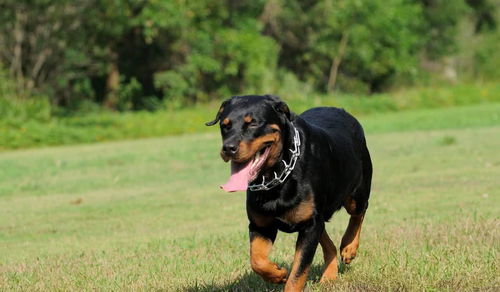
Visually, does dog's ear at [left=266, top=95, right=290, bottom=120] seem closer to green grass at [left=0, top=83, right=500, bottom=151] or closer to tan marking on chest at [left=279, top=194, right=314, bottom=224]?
tan marking on chest at [left=279, top=194, right=314, bottom=224]

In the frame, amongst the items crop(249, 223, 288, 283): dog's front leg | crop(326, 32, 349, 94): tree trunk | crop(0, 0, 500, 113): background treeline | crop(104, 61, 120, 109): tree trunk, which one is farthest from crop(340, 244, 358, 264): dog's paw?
crop(326, 32, 349, 94): tree trunk

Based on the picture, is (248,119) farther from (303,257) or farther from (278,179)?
(303,257)

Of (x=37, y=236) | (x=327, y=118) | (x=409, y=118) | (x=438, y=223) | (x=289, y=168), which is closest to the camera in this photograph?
(x=289, y=168)

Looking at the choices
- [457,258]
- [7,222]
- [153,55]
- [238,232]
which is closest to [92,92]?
[153,55]

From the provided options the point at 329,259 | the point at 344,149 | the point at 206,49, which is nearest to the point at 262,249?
the point at 329,259

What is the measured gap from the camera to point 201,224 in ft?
39.1

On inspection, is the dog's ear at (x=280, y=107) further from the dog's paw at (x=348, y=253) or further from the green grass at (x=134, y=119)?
the green grass at (x=134, y=119)

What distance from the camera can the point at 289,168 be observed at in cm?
603


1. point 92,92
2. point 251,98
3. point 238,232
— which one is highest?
point 251,98

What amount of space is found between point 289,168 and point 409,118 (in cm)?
3083

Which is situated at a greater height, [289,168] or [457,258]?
[289,168]

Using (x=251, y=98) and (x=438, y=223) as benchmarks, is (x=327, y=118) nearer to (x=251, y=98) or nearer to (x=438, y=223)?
(x=251, y=98)

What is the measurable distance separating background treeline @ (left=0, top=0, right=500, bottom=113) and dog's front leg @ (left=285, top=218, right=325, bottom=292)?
2749 centimetres

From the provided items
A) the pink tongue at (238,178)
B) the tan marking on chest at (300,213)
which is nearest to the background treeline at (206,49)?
the tan marking on chest at (300,213)
